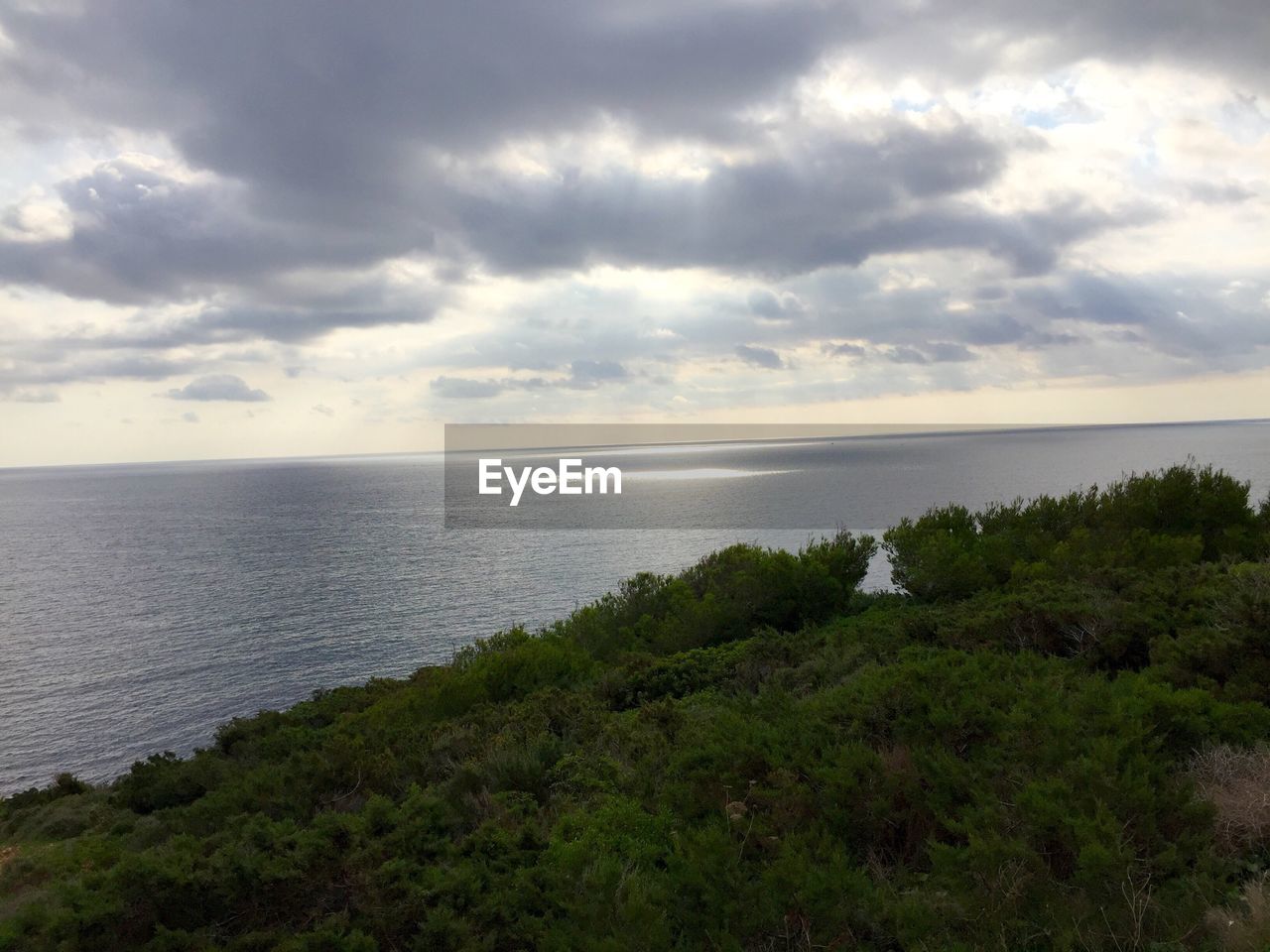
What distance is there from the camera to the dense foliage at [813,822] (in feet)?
22.6

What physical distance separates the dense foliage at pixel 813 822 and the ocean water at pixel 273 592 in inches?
1158

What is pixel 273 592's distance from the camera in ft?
233

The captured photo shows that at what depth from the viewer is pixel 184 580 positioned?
256ft

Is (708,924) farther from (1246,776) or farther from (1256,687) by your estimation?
(1256,687)

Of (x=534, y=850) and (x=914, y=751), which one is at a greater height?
(x=914, y=751)

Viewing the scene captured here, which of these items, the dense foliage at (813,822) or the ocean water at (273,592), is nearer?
the dense foliage at (813,822)

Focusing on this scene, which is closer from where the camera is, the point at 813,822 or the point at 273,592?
the point at 813,822

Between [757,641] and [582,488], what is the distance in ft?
511

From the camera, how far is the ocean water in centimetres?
4388

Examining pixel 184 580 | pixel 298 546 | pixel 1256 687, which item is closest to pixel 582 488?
pixel 298 546

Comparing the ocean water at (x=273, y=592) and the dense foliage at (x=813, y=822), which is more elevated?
the dense foliage at (x=813, y=822)

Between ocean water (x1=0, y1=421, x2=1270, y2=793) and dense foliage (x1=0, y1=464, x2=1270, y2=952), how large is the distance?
29.4 m

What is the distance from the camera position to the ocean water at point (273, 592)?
4388cm

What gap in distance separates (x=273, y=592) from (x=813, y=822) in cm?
7204
